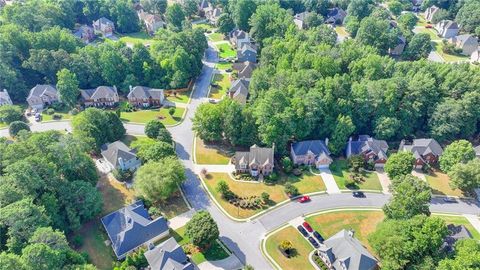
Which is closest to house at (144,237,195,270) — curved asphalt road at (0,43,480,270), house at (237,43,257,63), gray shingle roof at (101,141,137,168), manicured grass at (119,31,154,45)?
curved asphalt road at (0,43,480,270)

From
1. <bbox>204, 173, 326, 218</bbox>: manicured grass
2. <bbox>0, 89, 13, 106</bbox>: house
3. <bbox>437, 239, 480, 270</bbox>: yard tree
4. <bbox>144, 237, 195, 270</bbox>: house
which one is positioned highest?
<bbox>437, 239, 480, 270</bbox>: yard tree

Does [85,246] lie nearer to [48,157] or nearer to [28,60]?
[48,157]

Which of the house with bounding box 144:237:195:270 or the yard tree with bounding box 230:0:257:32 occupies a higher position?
the yard tree with bounding box 230:0:257:32

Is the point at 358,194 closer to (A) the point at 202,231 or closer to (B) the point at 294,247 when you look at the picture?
(B) the point at 294,247

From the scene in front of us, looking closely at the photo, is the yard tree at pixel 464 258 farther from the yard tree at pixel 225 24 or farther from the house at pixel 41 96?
the yard tree at pixel 225 24

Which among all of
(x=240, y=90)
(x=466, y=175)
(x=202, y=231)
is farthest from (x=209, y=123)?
(x=466, y=175)

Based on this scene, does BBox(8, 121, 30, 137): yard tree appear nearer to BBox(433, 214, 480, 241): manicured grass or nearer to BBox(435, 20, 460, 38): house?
BBox(433, 214, 480, 241): manicured grass

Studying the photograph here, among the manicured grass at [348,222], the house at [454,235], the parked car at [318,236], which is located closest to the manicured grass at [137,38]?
the manicured grass at [348,222]
